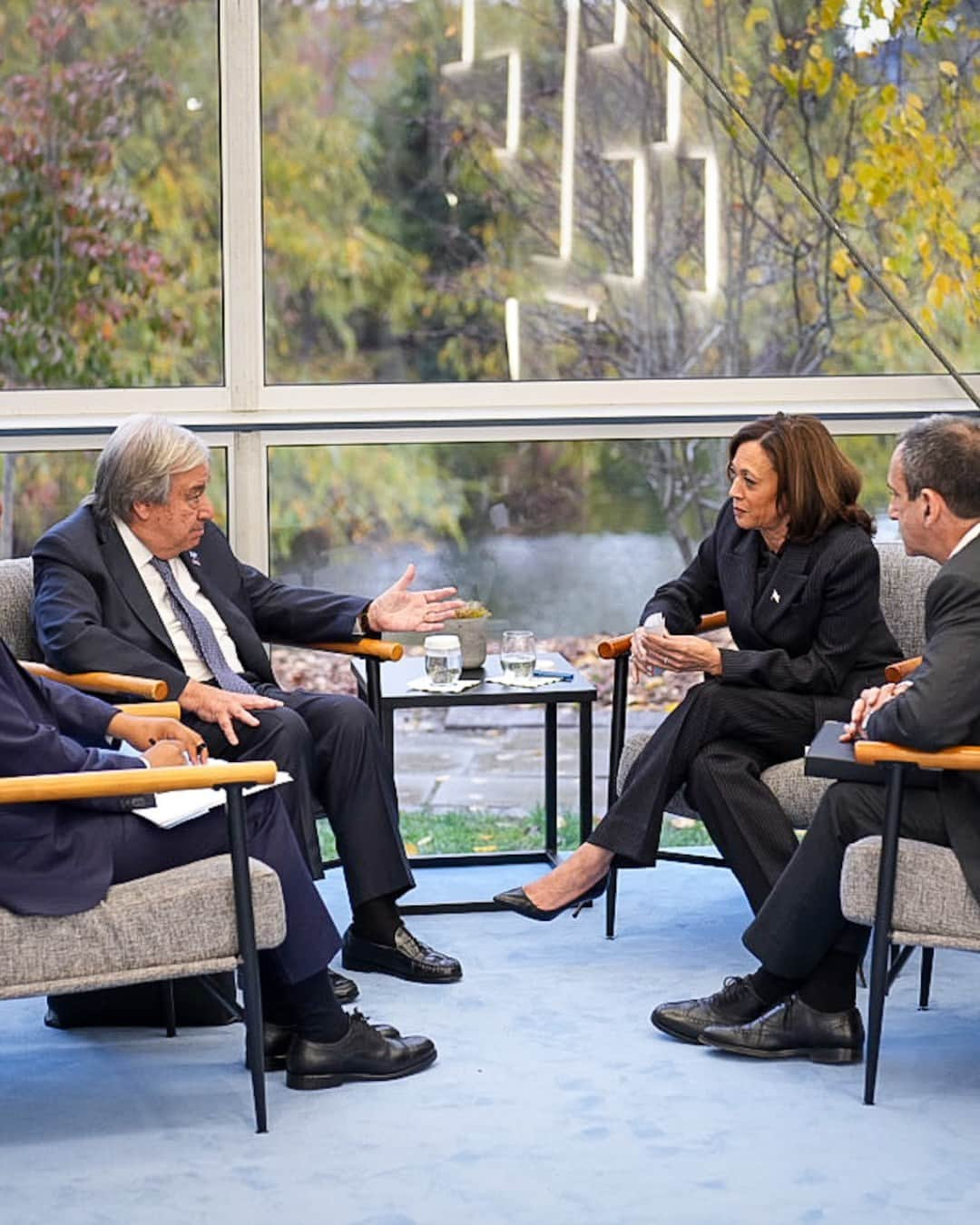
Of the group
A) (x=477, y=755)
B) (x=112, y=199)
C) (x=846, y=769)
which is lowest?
(x=477, y=755)

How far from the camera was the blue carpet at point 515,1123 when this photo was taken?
292 cm

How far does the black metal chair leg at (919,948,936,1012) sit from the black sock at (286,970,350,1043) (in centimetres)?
115

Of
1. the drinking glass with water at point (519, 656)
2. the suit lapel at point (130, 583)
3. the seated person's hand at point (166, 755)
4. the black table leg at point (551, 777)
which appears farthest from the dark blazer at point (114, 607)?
the black table leg at point (551, 777)

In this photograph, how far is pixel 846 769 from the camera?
11.0ft

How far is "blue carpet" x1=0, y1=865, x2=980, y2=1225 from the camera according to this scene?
2.92 metres

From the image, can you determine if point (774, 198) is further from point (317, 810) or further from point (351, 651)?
point (317, 810)

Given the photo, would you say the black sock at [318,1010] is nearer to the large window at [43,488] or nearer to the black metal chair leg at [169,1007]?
the black metal chair leg at [169,1007]

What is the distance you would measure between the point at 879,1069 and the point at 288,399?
2.47 metres

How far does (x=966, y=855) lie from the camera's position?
3227 millimetres

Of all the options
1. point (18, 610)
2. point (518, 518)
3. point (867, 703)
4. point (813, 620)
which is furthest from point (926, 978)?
point (18, 610)

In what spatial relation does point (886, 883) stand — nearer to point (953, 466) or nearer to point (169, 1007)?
point (953, 466)

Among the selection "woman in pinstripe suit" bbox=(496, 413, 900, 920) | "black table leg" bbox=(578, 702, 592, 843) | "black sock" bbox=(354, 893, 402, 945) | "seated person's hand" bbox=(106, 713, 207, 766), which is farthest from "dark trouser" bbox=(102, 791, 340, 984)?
"black table leg" bbox=(578, 702, 592, 843)

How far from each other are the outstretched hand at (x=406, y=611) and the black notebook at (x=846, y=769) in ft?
3.84

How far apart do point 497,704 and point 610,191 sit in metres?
1.63
